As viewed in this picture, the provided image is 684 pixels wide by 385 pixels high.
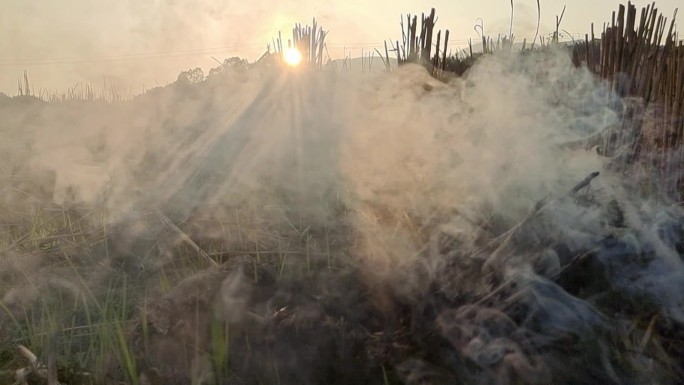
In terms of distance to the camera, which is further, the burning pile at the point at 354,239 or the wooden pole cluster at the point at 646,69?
the wooden pole cluster at the point at 646,69

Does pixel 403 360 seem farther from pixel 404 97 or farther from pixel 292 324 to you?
pixel 404 97

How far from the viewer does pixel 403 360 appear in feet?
6.57

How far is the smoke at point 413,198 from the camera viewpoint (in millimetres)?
2027

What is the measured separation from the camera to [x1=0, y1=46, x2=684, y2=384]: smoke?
203 centimetres

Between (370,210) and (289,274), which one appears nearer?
(289,274)

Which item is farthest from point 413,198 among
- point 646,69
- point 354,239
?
point 646,69

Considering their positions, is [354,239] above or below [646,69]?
below

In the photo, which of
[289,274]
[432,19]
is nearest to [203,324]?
[289,274]

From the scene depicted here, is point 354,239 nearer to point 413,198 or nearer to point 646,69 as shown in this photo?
point 413,198

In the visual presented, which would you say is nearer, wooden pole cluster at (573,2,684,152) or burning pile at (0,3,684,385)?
burning pile at (0,3,684,385)

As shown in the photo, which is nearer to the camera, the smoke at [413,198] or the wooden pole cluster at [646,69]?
the smoke at [413,198]

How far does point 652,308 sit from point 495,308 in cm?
57

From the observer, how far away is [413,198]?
279 centimetres

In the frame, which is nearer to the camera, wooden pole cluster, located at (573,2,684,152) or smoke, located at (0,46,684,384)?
smoke, located at (0,46,684,384)
